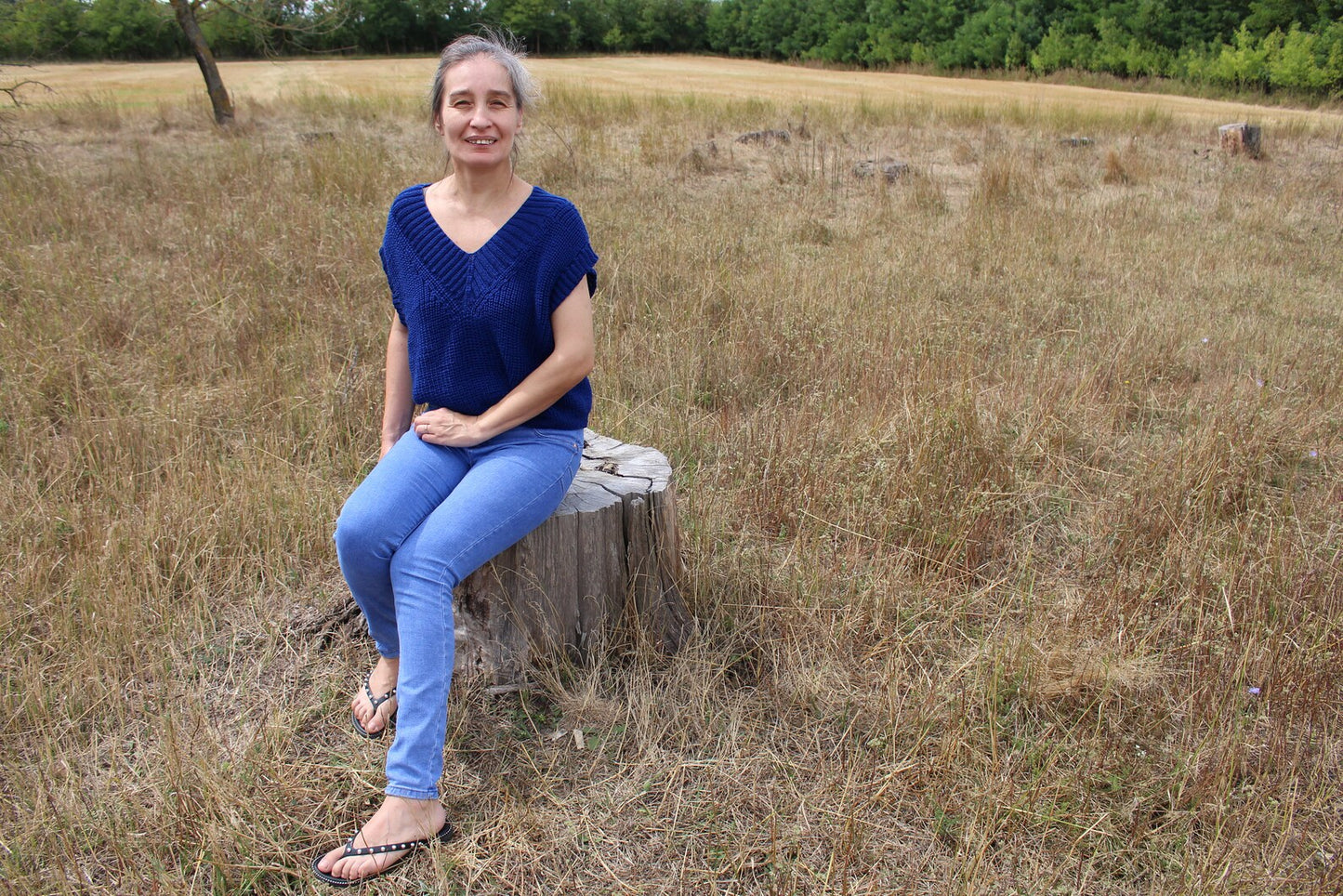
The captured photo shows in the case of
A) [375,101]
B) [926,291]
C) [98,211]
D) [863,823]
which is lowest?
[863,823]

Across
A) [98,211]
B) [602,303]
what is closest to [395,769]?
[602,303]

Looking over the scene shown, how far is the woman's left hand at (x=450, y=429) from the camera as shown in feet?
8.26

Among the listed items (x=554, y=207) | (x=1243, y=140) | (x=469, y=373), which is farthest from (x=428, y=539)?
(x=1243, y=140)

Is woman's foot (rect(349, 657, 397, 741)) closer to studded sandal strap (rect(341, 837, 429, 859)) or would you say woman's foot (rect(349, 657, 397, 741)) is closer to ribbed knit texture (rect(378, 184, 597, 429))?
studded sandal strap (rect(341, 837, 429, 859))

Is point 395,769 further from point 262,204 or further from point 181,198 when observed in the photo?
point 181,198

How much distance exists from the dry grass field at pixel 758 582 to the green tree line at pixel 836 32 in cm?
886

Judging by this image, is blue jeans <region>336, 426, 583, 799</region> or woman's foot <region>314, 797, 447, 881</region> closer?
woman's foot <region>314, 797, 447, 881</region>

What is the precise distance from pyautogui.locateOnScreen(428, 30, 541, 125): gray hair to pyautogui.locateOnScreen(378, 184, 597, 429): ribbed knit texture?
0.90ft

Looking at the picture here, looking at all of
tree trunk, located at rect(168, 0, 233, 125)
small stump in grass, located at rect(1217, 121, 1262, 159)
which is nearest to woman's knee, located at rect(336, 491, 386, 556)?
tree trunk, located at rect(168, 0, 233, 125)

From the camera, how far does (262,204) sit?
7.29 metres

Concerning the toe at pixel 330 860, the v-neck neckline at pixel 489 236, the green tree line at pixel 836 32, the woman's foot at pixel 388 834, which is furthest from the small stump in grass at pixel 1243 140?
the toe at pixel 330 860

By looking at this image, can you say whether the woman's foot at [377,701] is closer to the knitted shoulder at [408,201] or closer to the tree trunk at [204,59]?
the knitted shoulder at [408,201]

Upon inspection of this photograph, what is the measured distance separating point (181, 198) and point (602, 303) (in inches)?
172

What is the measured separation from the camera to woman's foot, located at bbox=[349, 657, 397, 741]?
8.32ft
